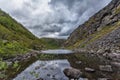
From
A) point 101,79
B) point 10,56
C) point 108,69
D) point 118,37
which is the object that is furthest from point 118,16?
point 101,79

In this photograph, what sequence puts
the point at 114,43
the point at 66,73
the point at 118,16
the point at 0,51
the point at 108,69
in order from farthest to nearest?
the point at 118,16 → the point at 114,43 → the point at 0,51 → the point at 108,69 → the point at 66,73

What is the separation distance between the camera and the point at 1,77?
151ft

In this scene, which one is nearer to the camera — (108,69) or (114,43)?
(108,69)

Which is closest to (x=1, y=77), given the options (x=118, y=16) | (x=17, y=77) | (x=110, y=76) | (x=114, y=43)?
(x=17, y=77)

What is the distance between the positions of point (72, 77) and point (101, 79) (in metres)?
6.42

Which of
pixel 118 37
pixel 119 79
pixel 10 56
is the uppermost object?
pixel 118 37

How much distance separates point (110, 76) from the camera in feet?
153

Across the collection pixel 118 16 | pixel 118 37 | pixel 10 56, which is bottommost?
pixel 10 56

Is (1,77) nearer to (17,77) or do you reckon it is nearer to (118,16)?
(17,77)

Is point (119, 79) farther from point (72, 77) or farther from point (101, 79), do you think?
point (72, 77)

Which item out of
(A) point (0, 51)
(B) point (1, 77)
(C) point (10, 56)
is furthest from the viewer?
(C) point (10, 56)

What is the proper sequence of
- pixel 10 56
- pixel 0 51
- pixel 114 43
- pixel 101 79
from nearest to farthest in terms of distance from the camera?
pixel 101 79
pixel 0 51
pixel 10 56
pixel 114 43

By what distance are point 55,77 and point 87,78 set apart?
281 inches

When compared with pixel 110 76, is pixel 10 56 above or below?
above
